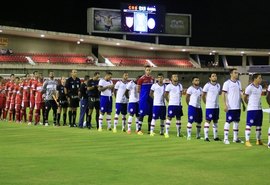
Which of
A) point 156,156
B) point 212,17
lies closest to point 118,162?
point 156,156

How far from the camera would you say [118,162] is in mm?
11914

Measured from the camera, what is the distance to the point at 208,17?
80062 mm

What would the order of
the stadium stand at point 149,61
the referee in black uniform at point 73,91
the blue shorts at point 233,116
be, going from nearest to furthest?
1. the blue shorts at point 233,116
2. the referee in black uniform at point 73,91
3. the stadium stand at point 149,61

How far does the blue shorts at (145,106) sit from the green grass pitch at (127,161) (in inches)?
61.9

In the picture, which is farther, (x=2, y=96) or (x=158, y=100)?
(x=2, y=96)

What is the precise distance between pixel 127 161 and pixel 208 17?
70.0m

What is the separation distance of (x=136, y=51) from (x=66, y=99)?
169 ft

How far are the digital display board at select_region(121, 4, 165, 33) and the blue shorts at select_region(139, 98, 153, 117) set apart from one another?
4876 centimetres

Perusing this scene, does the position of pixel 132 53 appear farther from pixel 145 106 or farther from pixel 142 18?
pixel 145 106

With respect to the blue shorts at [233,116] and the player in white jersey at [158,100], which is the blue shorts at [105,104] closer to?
the player in white jersey at [158,100]

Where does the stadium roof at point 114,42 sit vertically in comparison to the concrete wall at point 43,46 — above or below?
above

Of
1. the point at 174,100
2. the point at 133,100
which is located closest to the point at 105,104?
the point at 133,100

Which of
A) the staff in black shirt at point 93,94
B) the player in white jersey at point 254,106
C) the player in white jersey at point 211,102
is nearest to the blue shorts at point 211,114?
the player in white jersey at point 211,102

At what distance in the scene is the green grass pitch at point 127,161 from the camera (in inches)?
388
